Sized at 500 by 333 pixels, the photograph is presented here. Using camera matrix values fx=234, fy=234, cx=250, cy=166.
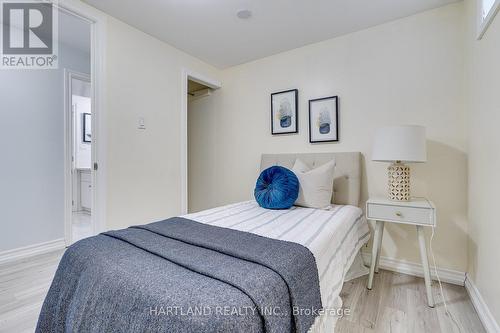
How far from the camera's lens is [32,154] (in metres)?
2.59

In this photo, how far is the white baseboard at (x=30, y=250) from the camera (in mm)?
2367

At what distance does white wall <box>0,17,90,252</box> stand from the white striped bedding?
2.17 metres

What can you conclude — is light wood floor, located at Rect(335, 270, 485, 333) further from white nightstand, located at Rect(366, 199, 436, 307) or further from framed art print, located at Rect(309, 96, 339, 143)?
framed art print, located at Rect(309, 96, 339, 143)

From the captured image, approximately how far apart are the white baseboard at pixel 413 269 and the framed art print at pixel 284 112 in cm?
158

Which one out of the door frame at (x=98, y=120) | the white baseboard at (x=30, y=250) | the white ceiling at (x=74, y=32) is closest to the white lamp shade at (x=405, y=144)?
the door frame at (x=98, y=120)

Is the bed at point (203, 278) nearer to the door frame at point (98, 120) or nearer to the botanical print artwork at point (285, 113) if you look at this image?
the door frame at point (98, 120)

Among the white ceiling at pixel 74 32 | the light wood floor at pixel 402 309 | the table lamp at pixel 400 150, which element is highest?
the white ceiling at pixel 74 32

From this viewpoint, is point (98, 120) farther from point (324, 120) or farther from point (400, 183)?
point (400, 183)

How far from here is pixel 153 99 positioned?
2.54m

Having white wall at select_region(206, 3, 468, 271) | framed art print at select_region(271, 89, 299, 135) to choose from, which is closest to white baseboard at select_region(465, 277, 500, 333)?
white wall at select_region(206, 3, 468, 271)

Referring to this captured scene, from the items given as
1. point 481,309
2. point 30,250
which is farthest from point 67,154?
point 481,309

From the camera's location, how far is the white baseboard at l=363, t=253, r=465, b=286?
194cm

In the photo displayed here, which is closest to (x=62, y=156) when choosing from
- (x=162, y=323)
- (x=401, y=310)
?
(x=162, y=323)

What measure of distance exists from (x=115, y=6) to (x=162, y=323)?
2.47 meters
